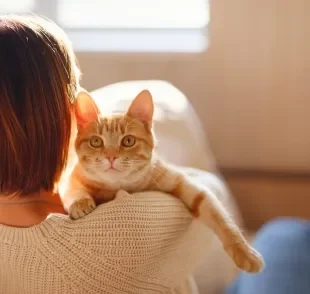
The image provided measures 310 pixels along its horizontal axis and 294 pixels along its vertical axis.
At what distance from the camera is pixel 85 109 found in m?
1.12

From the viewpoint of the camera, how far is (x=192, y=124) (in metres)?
1.87

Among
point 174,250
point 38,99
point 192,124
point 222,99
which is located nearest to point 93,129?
point 38,99

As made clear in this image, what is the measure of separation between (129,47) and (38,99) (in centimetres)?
115

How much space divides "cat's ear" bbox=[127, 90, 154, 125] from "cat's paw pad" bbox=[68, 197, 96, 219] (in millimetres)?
186

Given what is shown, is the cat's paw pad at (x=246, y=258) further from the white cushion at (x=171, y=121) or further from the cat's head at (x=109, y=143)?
the white cushion at (x=171, y=121)

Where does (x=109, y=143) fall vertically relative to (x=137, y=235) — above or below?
above

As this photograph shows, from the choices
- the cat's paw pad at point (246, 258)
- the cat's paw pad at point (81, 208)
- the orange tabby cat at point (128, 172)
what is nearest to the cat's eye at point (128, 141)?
the orange tabby cat at point (128, 172)

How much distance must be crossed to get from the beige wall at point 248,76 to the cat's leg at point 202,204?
0.95 metres

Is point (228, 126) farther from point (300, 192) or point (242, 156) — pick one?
point (300, 192)

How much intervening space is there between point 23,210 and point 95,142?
18 cm

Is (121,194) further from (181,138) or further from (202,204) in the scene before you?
(181,138)

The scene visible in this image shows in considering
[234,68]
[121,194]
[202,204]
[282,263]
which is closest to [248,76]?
[234,68]

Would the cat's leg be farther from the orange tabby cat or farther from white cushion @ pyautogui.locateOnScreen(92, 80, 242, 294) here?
white cushion @ pyautogui.locateOnScreen(92, 80, 242, 294)

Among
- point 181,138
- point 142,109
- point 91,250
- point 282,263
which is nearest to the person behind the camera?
point 91,250
